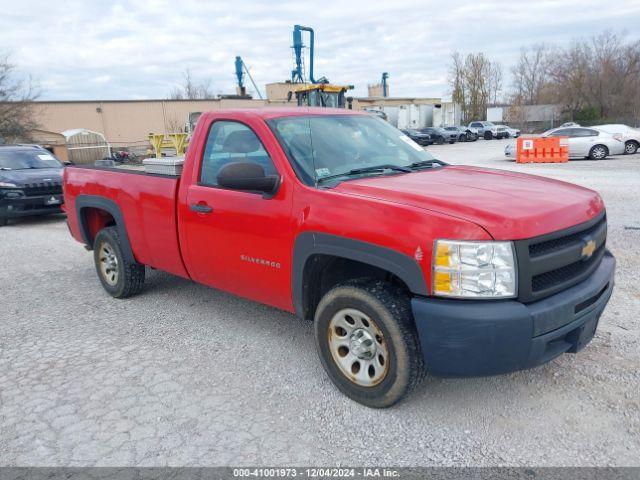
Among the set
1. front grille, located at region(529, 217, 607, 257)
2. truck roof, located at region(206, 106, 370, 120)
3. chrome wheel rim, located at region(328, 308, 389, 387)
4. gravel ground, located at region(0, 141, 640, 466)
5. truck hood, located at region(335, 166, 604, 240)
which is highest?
truck roof, located at region(206, 106, 370, 120)

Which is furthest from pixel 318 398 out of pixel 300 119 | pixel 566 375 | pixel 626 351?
pixel 626 351

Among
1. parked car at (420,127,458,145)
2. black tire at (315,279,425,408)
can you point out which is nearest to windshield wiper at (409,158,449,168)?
black tire at (315,279,425,408)

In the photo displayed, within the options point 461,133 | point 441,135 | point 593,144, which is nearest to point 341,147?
point 593,144

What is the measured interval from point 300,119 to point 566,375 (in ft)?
8.68

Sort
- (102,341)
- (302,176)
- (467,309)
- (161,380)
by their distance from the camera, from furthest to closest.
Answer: (102,341) < (161,380) < (302,176) < (467,309)

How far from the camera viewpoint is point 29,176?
35.0 ft

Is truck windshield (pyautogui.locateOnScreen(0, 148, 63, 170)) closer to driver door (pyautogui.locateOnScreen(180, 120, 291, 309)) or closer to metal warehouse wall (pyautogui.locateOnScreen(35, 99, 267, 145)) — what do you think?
driver door (pyautogui.locateOnScreen(180, 120, 291, 309))

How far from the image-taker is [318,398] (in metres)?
3.41

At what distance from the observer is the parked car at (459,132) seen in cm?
4294

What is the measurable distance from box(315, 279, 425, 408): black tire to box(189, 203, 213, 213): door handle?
128 cm

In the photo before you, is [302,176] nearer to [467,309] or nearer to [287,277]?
[287,277]

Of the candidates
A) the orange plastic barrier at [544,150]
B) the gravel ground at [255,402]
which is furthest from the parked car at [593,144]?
the gravel ground at [255,402]

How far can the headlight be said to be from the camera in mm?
2672

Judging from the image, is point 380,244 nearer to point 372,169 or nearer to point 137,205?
point 372,169
